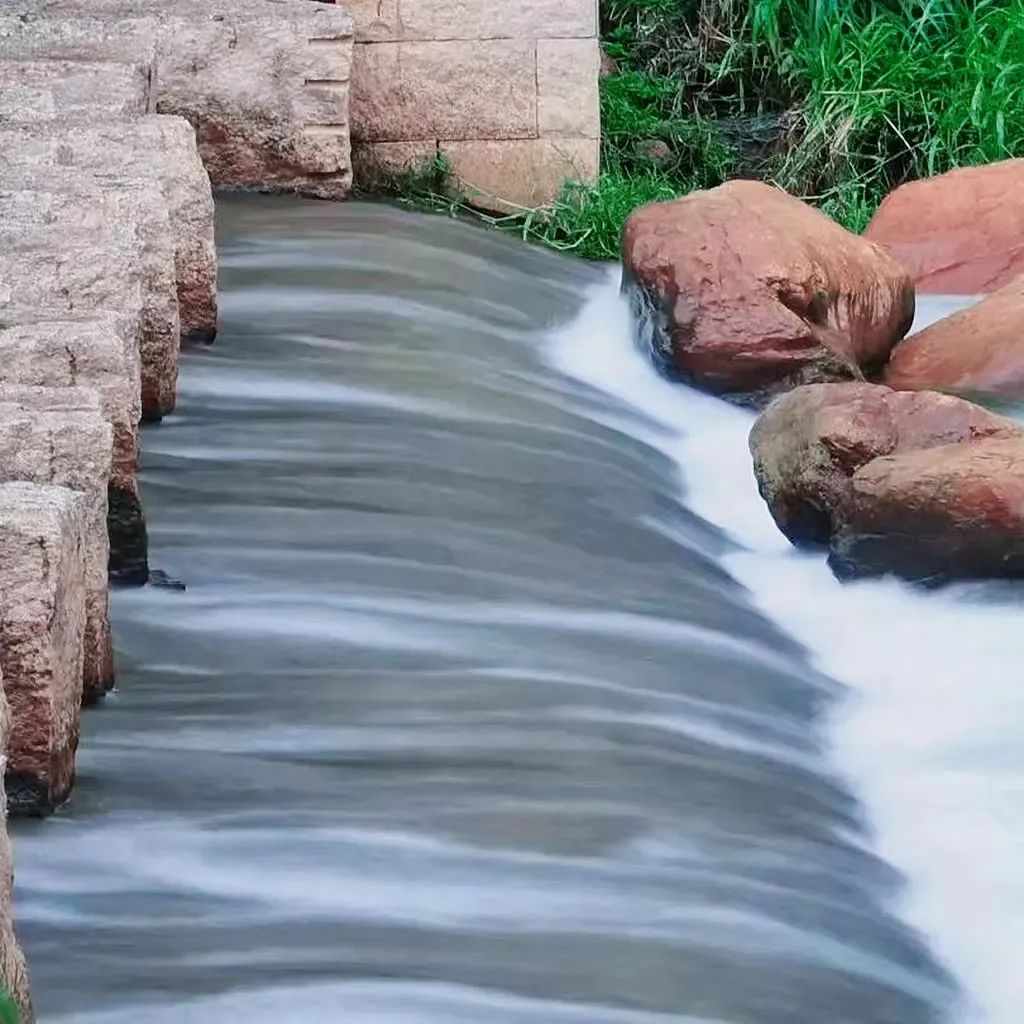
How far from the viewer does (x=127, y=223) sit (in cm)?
422

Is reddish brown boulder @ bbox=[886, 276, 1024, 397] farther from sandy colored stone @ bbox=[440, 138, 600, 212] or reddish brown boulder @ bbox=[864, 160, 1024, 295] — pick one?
sandy colored stone @ bbox=[440, 138, 600, 212]

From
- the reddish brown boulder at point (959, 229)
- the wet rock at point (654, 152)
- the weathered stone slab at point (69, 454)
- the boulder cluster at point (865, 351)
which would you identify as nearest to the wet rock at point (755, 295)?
the boulder cluster at point (865, 351)

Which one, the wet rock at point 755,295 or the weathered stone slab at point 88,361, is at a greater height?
the weathered stone slab at point 88,361

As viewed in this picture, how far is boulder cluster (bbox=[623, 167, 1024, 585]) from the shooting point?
457 centimetres

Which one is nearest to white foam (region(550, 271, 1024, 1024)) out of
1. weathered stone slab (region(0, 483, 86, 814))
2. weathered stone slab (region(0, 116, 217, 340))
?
weathered stone slab (region(0, 116, 217, 340))

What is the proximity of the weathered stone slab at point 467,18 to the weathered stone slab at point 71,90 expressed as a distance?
1.39 meters

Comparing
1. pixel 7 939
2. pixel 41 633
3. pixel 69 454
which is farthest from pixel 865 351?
pixel 7 939

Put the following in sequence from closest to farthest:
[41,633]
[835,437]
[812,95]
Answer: [41,633] < [835,437] < [812,95]

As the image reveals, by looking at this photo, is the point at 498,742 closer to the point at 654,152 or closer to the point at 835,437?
the point at 835,437

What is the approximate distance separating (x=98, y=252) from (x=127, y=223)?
21 centimetres

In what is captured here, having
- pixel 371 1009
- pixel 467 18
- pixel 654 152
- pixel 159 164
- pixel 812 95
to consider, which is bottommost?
pixel 654 152

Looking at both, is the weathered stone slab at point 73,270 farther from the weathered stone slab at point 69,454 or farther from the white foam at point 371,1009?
the white foam at point 371,1009

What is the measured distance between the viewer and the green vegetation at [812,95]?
8.08 metres

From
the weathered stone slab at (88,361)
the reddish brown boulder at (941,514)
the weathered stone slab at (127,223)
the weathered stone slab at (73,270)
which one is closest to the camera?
the weathered stone slab at (88,361)
